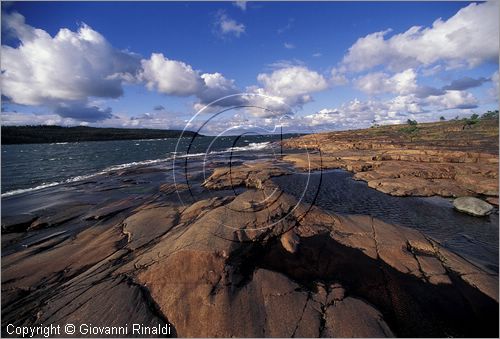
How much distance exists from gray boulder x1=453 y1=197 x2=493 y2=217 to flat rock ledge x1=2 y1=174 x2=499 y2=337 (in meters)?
10.7

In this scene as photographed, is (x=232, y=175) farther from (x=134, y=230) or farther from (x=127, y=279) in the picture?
(x=127, y=279)

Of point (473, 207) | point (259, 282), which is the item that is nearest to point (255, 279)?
point (259, 282)

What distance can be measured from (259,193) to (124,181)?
2745 cm

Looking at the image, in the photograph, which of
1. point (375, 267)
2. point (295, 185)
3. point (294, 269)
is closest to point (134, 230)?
point (294, 269)

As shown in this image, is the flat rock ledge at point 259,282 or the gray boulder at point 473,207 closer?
the flat rock ledge at point 259,282

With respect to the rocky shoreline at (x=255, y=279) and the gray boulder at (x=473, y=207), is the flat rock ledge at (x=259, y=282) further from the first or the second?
the gray boulder at (x=473, y=207)

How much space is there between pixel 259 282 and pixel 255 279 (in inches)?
9.6

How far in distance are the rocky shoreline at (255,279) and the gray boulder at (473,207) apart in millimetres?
10579

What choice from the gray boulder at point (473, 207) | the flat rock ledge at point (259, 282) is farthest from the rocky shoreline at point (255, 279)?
the gray boulder at point (473, 207)

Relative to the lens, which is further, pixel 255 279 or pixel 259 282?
pixel 255 279

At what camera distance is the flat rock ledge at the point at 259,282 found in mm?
8453

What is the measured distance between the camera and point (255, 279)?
1011 cm

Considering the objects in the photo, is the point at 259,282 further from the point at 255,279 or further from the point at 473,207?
the point at 473,207

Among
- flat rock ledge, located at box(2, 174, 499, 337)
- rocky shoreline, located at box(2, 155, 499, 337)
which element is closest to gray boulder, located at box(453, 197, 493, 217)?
rocky shoreline, located at box(2, 155, 499, 337)
